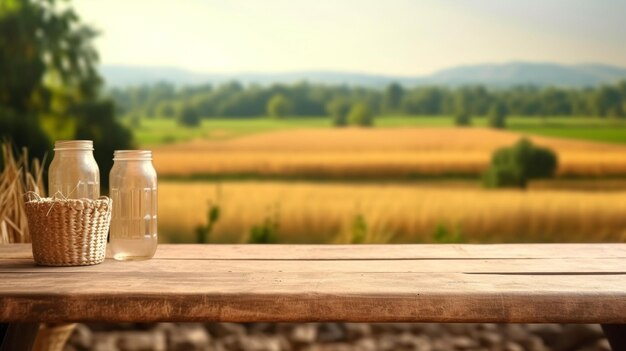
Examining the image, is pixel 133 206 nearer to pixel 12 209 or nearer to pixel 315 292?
pixel 315 292

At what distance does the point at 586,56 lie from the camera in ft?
15.7

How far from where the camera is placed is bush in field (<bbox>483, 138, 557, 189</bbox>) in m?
4.73

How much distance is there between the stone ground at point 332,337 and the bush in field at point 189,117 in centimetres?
155

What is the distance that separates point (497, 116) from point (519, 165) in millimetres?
349

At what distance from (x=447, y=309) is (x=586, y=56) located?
12.2 feet

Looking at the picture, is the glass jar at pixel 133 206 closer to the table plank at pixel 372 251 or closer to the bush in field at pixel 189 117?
the table plank at pixel 372 251

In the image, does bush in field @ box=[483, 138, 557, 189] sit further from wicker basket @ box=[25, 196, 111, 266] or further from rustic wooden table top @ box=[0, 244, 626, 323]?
wicker basket @ box=[25, 196, 111, 266]

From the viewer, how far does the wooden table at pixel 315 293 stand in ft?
4.64

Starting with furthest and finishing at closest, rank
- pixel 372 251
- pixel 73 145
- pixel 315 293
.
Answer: pixel 372 251 → pixel 73 145 → pixel 315 293

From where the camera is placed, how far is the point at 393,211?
15.2 ft

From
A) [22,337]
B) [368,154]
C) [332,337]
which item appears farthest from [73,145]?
[368,154]

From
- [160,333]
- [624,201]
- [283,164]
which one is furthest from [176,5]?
[624,201]

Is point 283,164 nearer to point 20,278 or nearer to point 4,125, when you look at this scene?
point 4,125

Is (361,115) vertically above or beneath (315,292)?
beneath
